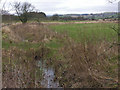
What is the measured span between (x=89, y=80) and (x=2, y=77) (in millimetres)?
2777

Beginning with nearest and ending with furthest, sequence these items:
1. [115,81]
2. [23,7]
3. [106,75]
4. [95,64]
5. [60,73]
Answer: [115,81] < [106,75] < [95,64] < [60,73] < [23,7]

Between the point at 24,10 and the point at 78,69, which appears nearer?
the point at 78,69

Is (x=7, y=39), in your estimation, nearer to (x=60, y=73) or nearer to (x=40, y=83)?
(x=60, y=73)

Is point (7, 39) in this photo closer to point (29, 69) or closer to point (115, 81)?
point (29, 69)

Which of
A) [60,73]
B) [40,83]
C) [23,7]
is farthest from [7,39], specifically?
[23,7]

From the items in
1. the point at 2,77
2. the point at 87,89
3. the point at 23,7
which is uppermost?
the point at 23,7

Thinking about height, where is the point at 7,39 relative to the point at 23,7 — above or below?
below

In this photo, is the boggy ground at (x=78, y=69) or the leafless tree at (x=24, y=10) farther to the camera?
the leafless tree at (x=24, y=10)

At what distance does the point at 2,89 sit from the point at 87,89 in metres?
2.57

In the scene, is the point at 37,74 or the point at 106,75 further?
the point at 37,74

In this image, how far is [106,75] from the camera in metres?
5.53

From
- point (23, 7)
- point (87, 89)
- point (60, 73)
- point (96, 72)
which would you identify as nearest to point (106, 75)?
point (96, 72)

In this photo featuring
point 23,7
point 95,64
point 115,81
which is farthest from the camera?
point 23,7

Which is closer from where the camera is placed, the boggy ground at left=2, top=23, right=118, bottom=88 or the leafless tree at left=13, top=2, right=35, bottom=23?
the boggy ground at left=2, top=23, right=118, bottom=88
